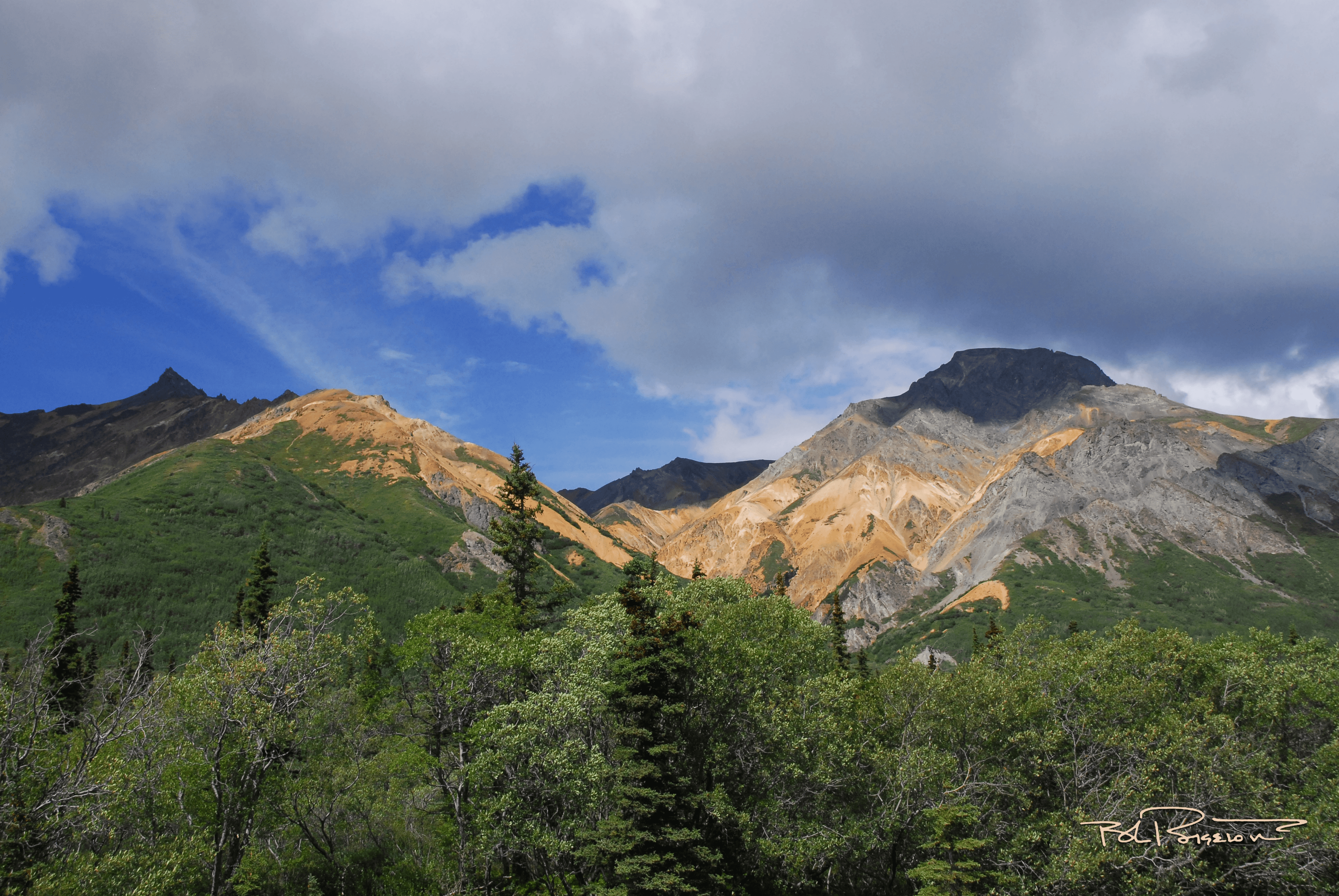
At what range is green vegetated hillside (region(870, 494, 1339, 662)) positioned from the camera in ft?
432

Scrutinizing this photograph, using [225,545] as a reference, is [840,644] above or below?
below

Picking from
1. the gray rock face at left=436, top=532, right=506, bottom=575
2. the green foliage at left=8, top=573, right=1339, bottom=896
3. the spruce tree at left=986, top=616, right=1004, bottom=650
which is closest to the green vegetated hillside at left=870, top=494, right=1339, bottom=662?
the spruce tree at left=986, top=616, right=1004, bottom=650

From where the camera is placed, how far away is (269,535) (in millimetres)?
115250

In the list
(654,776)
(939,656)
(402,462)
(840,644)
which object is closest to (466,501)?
(402,462)

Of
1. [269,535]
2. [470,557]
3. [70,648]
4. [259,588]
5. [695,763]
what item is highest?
[269,535]

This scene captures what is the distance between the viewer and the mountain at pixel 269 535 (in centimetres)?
8681

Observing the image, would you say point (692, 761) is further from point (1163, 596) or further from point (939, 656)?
point (1163, 596)

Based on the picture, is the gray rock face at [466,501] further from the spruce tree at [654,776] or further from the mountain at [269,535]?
the spruce tree at [654,776]

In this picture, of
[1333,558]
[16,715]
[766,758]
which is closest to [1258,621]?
[1333,558]

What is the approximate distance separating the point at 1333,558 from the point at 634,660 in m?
215
